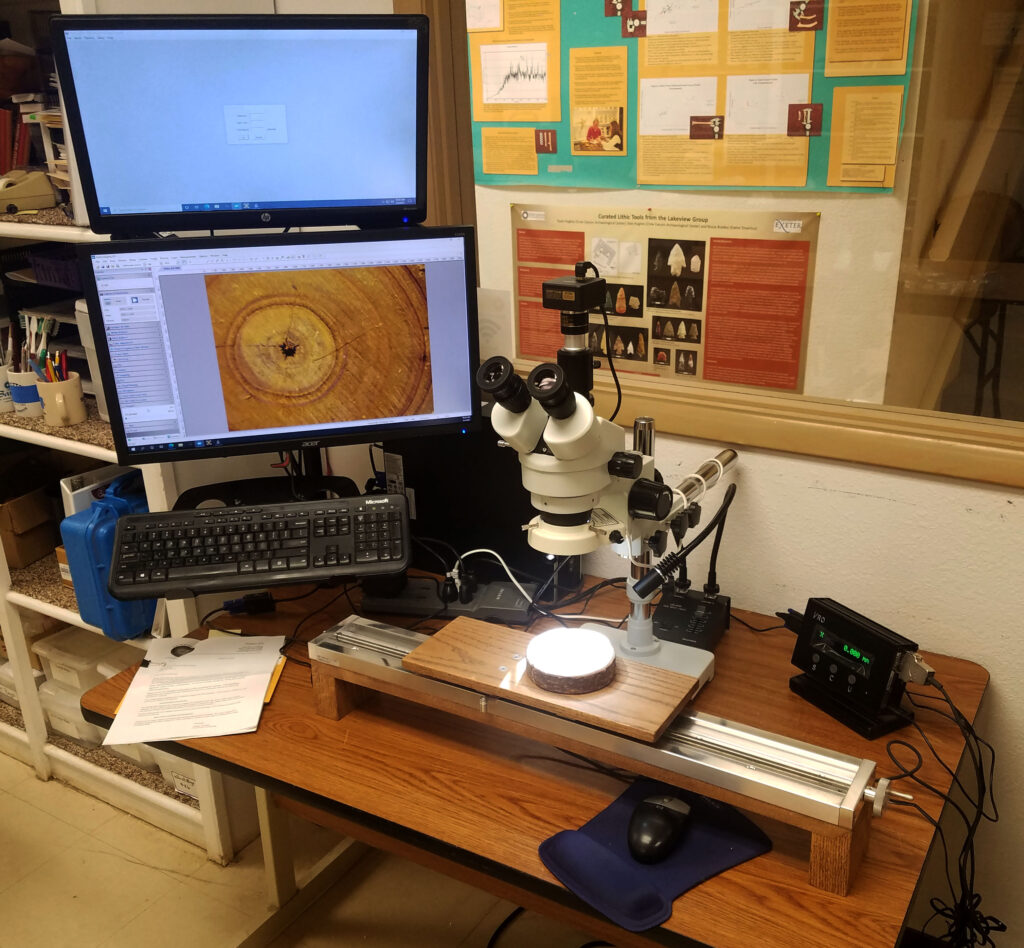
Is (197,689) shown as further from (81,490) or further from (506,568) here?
(81,490)

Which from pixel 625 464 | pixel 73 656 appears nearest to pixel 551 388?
pixel 625 464

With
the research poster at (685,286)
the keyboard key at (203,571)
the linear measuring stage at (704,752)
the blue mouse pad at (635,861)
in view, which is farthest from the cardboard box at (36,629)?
the blue mouse pad at (635,861)

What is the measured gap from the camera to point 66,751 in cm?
238

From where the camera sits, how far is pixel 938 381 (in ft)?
4.50

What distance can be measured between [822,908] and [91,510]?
1609 mm

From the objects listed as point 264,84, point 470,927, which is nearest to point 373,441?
point 264,84

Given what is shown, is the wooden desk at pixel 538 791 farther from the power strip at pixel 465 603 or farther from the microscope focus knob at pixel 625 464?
the microscope focus knob at pixel 625 464

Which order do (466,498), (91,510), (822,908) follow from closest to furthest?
1. (822,908)
2. (466,498)
3. (91,510)

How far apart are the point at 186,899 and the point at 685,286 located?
1702 millimetres

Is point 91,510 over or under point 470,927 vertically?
over

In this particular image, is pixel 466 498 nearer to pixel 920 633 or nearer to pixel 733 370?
pixel 733 370

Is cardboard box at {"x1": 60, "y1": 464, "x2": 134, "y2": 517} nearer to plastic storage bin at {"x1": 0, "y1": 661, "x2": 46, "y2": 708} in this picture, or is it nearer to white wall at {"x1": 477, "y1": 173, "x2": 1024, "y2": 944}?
plastic storage bin at {"x1": 0, "y1": 661, "x2": 46, "y2": 708}

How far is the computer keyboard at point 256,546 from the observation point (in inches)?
54.4

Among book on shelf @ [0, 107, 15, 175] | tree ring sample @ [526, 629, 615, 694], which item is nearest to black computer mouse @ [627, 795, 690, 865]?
tree ring sample @ [526, 629, 615, 694]
